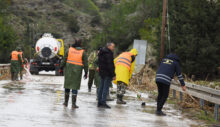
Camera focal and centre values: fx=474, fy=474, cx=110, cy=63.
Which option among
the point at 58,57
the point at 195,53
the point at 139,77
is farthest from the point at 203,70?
the point at 58,57

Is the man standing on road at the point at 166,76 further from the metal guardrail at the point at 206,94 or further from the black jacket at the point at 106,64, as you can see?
the black jacket at the point at 106,64

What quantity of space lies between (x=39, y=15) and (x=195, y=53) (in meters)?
96.8

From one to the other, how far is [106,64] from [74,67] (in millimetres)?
1112

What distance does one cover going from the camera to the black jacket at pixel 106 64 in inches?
516

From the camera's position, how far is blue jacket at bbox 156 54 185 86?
12055 mm

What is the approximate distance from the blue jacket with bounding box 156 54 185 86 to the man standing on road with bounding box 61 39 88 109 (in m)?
1.95

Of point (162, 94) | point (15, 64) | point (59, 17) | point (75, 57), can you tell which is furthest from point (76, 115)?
point (59, 17)

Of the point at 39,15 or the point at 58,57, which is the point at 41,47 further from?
the point at 39,15

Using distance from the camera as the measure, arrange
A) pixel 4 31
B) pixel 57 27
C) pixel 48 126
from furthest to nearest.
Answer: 1. pixel 57 27
2. pixel 4 31
3. pixel 48 126

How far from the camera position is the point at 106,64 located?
13133mm

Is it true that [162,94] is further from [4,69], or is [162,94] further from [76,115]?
[4,69]

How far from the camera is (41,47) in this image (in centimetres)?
3288

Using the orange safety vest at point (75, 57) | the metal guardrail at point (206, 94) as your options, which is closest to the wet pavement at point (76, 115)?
the metal guardrail at point (206, 94)

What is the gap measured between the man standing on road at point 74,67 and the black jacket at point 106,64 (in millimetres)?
764
